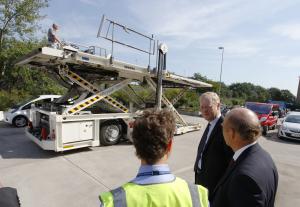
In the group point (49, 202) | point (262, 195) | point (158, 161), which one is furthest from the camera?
point (49, 202)

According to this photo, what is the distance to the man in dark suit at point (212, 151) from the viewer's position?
2.69m

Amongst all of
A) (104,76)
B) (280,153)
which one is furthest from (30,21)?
(280,153)

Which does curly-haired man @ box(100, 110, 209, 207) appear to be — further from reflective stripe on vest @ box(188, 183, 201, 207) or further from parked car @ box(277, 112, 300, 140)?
parked car @ box(277, 112, 300, 140)

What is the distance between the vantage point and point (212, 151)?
2738mm

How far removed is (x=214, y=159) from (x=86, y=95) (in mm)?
5476

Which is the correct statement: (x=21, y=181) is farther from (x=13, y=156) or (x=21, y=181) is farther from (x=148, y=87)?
(x=148, y=87)

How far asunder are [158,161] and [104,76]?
7144mm

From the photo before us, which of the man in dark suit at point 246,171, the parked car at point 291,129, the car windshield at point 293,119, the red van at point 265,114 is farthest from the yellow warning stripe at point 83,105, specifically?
the car windshield at point 293,119

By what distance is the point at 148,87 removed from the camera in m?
9.16

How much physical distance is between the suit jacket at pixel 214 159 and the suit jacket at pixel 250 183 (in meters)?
0.85

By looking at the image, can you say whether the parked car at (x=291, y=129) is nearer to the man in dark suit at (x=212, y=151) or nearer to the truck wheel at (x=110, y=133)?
the truck wheel at (x=110, y=133)

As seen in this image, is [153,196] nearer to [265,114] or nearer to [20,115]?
[20,115]

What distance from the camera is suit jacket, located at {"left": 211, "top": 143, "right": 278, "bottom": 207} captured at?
1554 mm

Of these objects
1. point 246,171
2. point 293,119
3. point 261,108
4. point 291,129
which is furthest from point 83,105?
point 261,108
